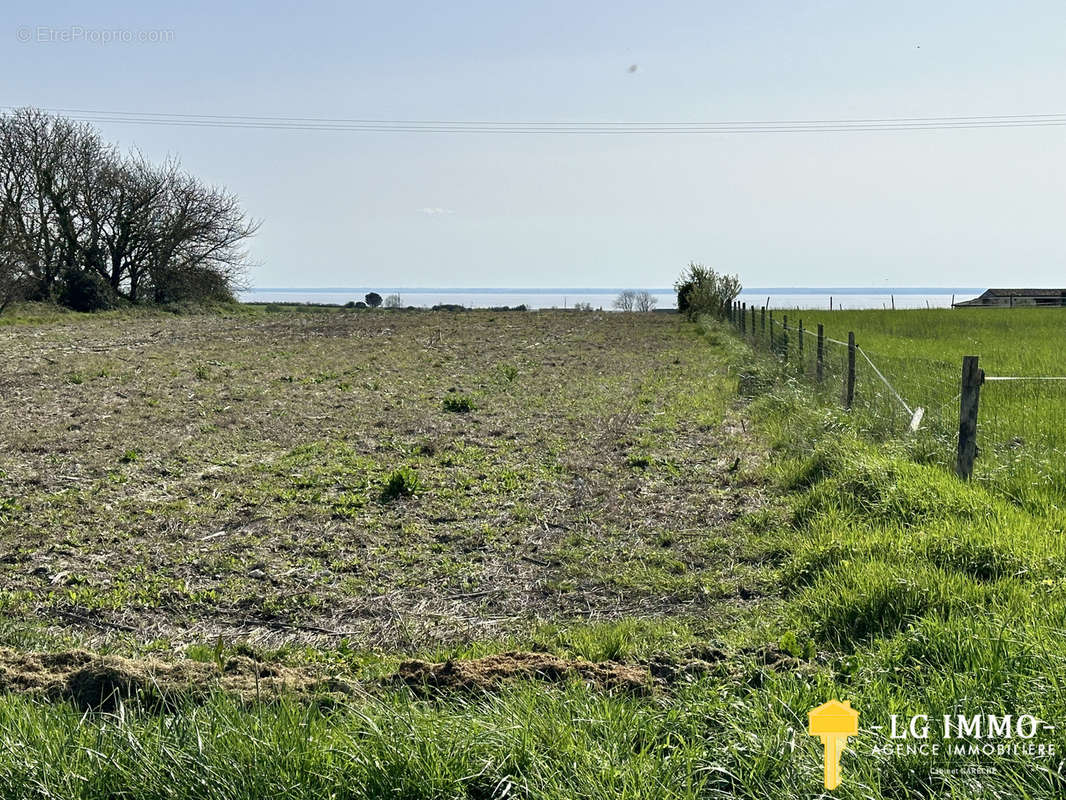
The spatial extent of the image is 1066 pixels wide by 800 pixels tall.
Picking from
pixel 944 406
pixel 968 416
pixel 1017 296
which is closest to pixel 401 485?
pixel 968 416

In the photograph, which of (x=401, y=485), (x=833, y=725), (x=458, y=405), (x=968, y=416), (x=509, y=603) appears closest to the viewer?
(x=833, y=725)

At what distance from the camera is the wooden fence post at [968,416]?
7246 mm

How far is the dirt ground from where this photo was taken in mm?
5484

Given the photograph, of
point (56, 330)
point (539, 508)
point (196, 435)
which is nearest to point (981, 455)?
point (539, 508)

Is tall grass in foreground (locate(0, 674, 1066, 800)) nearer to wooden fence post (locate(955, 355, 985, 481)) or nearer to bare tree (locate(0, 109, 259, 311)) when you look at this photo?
wooden fence post (locate(955, 355, 985, 481))

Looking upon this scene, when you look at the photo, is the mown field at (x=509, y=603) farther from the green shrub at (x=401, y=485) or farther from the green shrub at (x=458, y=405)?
the green shrub at (x=458, y=405)

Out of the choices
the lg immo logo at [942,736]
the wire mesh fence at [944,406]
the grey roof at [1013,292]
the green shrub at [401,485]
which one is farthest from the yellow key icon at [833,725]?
the grey roof at [1013,292]

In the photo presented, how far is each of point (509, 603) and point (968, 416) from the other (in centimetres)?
417

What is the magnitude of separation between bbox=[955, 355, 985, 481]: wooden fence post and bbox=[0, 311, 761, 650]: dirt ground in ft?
5.42

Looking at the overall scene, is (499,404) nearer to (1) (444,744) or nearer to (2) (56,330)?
(1) (444,744)

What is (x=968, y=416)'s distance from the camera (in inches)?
288

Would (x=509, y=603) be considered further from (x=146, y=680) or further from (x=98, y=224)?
(x=98, y=224)

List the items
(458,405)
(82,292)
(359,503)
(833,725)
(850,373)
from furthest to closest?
(82,292)
(458,405)
(850,373)
(359,503)
(833,725)

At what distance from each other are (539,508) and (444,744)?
4635 mm
